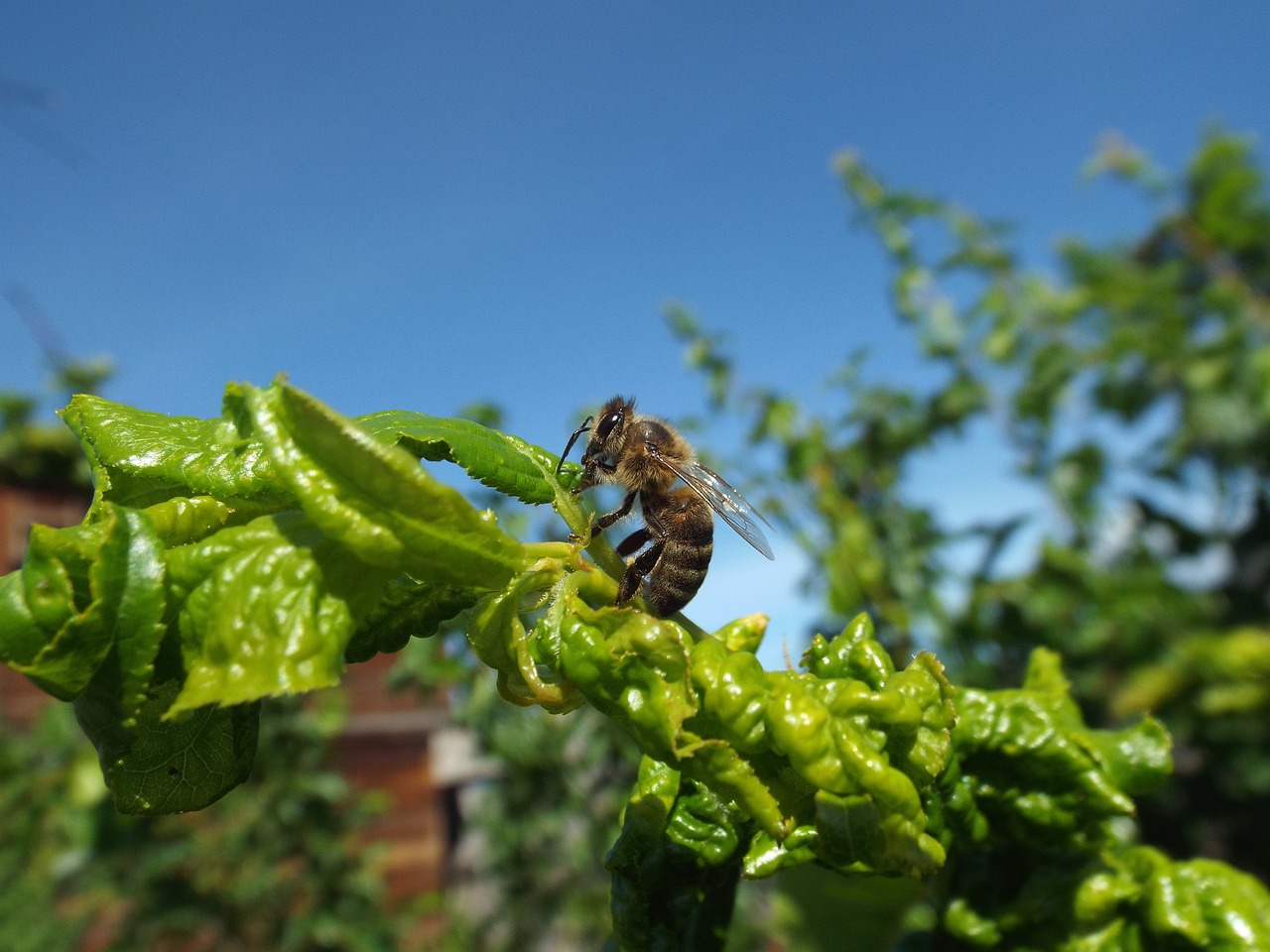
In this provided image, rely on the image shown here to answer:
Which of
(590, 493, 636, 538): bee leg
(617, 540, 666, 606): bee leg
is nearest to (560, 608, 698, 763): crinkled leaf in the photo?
(617, 540, 666, 606): bee leg

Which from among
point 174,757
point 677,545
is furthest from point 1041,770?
point 174,757

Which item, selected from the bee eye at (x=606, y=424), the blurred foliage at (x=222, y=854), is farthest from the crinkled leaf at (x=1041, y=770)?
the blurred foliage at (x=222, y=854)

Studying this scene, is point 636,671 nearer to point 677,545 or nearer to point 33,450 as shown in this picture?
point 677,545

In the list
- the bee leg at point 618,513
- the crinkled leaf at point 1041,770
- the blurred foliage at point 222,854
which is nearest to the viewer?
the crinkled leaf at point 1041,770

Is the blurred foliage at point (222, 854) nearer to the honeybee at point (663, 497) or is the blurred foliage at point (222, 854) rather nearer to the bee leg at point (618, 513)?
the honeybee at point (663, 497)

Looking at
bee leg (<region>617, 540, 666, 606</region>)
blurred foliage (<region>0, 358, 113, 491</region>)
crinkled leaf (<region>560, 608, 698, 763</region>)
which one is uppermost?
blurred foliage (<region>0, 358, 113, 491</region>)

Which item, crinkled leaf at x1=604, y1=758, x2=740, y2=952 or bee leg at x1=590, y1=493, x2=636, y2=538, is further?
bee leg at x1=590, y1=493, x2=636, y2=538

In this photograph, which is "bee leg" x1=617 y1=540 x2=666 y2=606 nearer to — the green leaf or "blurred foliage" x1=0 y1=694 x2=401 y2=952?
the green leaf
